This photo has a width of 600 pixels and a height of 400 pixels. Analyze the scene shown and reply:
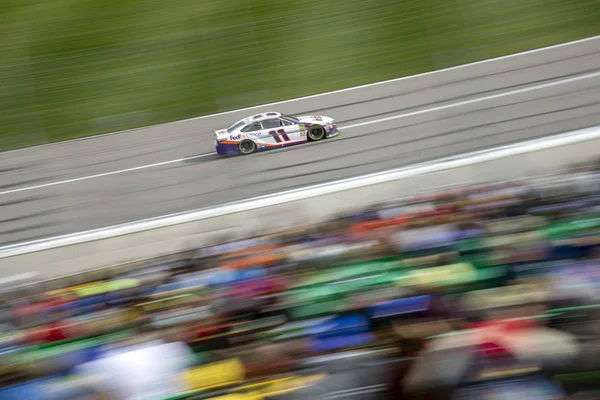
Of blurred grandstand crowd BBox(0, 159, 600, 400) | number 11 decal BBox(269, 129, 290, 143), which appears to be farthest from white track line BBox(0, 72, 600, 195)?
blurred grandstand crowd BBox(0, 159, 600, 400)

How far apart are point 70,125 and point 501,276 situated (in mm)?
10392

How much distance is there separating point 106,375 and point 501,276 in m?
1.22

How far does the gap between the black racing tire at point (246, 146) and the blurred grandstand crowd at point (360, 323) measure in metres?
6.56

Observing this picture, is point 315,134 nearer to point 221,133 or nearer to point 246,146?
point 246,146

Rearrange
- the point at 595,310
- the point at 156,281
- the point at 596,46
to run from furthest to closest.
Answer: the point at 596,46 → the point at 156,281 → the point at 595,310

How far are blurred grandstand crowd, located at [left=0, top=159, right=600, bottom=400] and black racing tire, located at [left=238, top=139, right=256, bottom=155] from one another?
656 centimetres

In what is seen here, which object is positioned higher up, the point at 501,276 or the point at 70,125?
the point at 70,125

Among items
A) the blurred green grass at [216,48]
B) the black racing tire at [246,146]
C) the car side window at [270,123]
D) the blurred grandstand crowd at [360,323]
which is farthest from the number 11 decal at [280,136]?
the blurred grandstand crowd at [360,323]

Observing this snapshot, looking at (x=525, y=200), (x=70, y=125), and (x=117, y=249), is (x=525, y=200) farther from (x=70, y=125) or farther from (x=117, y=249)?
(x=70, y=125)

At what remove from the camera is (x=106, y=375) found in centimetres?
181

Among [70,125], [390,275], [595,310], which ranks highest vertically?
[70,125]

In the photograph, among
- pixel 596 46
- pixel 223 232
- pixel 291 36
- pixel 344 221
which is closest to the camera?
pixel 344 221

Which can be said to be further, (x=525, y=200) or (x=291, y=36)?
(x=291, y=36)

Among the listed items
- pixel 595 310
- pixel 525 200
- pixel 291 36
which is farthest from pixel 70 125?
pixel 595 310
